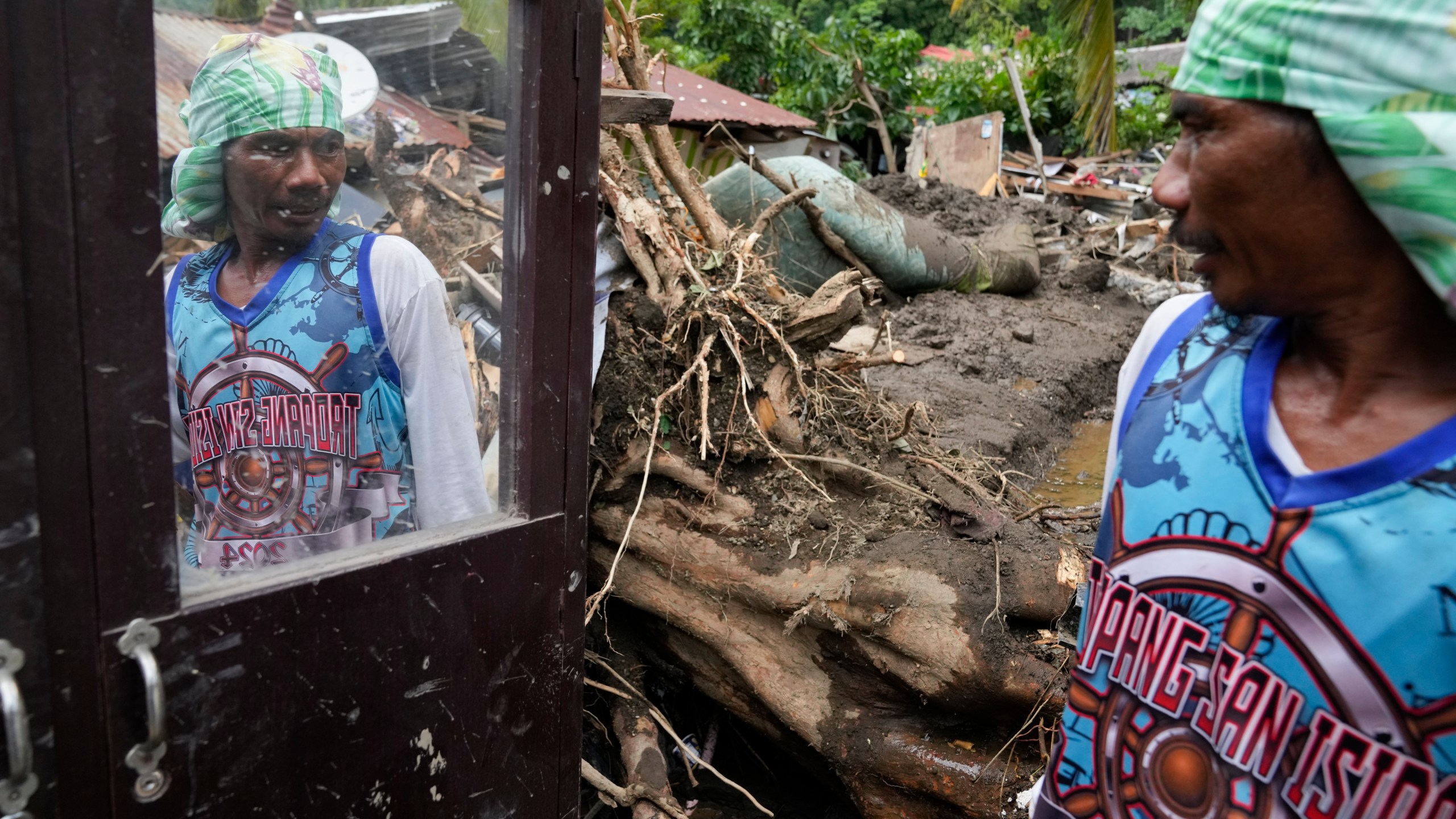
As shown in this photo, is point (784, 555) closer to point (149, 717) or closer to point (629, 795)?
point (629, 795)

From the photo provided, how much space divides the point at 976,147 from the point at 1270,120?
1401 centimetres

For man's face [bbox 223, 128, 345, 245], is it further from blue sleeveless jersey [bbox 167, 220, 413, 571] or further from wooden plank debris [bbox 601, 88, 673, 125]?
wooden plank debris [bbox 601, 88, 673, 125]

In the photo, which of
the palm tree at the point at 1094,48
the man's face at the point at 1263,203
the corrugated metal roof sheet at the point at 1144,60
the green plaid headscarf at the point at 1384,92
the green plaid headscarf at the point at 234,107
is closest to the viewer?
the green plaid headscarf at the point at 1384,92

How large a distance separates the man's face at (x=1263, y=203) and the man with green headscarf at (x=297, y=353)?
4.15ft

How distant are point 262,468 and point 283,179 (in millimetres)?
496

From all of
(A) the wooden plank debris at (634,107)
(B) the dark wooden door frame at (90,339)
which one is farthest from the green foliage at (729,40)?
(B) the dark wooden door frame at (90,339)

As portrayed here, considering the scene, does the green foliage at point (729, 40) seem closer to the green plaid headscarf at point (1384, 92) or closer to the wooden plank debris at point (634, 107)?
the wooden plank debris at point (634, 107)

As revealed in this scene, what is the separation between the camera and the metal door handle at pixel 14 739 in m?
1.16

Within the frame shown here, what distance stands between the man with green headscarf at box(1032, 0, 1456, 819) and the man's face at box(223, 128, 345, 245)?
4.23ft

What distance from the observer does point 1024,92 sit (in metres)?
16.4

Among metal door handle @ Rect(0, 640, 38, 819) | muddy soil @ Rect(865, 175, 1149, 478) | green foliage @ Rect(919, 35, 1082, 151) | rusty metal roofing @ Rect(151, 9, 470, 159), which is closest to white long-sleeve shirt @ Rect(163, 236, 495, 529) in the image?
rusty metal roofing @ Rect(151, 9, 470, 159)

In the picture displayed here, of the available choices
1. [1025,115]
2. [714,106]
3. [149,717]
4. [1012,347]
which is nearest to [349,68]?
[149,717]

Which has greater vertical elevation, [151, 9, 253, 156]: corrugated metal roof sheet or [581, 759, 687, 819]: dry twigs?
[151, 9, 253, 156]: corrugated metal roof sheet

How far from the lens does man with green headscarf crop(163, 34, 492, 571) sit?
1.53 meters
